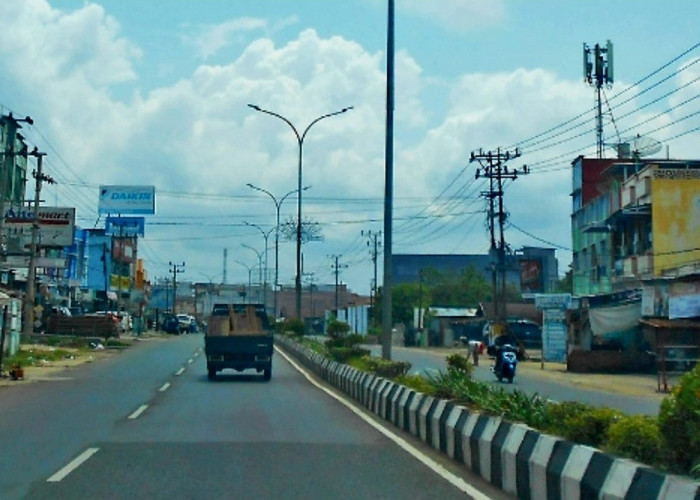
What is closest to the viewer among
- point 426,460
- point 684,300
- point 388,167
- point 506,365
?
point 426,460

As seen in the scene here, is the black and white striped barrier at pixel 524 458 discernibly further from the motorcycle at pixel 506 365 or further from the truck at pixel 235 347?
the motorcycle at pixel 506 365

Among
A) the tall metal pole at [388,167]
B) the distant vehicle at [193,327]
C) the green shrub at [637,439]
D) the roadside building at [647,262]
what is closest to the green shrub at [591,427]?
the green shrub at [637,439]

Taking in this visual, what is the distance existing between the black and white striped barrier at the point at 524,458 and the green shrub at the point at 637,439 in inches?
7.4

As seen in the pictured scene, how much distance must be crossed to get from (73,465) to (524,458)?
5.78 metres

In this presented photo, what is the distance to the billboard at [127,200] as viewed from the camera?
77375 mm

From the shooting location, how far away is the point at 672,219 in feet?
152

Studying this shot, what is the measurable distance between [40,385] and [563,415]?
2199 centimetres

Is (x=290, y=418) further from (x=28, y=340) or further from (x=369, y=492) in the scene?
(x=28, y=340)

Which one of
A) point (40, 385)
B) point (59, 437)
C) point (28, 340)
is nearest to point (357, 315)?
point (28, 340)

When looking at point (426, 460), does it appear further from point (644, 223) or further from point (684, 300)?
point (644, 223)

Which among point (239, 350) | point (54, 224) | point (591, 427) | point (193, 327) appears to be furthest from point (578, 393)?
point (193, 327)

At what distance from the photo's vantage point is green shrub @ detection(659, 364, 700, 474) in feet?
24.6

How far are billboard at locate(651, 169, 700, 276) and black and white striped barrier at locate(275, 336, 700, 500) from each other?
98.4 feet

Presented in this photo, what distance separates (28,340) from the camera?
56.2m
